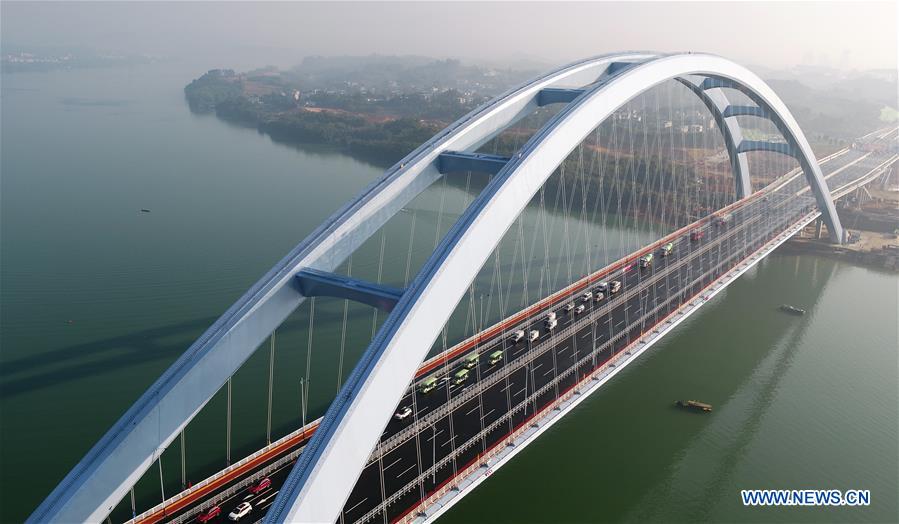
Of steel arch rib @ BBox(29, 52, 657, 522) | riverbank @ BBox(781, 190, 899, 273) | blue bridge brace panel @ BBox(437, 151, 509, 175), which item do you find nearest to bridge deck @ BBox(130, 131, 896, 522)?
steel arch rib @ BBox(29, 52, 657, 522)

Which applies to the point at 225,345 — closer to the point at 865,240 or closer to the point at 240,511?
the point at 240,511

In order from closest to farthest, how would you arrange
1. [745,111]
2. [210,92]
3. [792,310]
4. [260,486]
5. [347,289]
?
[347,289], [260,486], [792,310], [745,111], [210,92]

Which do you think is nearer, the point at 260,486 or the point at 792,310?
the point at 260,486

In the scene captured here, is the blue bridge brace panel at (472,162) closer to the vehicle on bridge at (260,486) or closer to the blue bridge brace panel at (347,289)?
the blue bridge brace panel at (347,289)

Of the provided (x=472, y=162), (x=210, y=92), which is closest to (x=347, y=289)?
(x=472, y=162)

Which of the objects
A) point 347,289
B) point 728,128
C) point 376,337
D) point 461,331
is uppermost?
point 728,128

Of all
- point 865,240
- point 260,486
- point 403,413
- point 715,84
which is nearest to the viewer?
point 260,486

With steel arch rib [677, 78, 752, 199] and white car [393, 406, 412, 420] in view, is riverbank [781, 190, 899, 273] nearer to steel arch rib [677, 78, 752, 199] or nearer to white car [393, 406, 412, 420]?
steel arch rib [677, 78, 752, 199]
